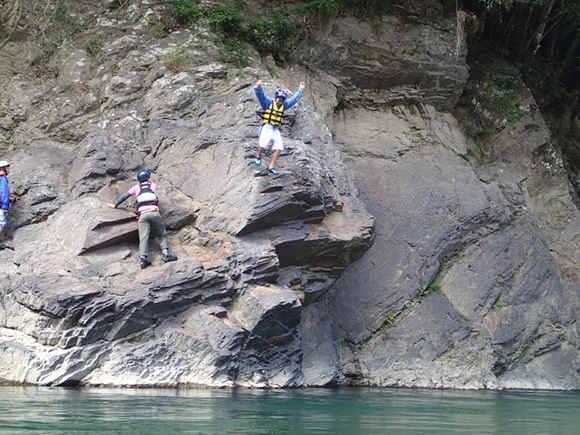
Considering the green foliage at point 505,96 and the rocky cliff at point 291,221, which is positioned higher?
the green foliage at point 505,96

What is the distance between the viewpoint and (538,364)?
1505cm

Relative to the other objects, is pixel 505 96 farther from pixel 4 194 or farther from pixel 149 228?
pixel 4 194

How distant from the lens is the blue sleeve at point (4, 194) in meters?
11.6

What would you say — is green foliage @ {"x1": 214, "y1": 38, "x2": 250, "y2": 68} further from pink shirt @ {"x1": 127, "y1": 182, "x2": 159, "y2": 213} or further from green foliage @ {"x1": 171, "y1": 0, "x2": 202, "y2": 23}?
pink shirt @ {"x1": 127, "y1": 182, "x2": 159, "y2": 213}

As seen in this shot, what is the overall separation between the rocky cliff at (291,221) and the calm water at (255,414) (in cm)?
131

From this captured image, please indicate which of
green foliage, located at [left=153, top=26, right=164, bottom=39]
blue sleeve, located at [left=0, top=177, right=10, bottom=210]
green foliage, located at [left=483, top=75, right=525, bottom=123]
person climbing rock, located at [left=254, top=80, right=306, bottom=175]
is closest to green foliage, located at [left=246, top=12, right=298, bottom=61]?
green foliage, located at [left=153, top=26, right=164, bottom=39]

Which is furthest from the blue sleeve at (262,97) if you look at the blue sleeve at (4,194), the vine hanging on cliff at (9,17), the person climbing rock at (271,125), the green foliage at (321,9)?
the vine hanging on cliff at (9,17)

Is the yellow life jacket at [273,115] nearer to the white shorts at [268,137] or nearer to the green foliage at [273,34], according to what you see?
the white shorts at [268,137]

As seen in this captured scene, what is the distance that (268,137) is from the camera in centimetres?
1196

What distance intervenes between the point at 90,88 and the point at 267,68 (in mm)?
4492

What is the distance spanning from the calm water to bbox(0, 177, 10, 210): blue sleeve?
414 cm

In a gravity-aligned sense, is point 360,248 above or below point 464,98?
below

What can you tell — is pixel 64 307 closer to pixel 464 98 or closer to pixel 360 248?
pixel 360 248

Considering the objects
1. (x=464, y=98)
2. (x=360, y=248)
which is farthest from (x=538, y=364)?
(x=464, y=98)
